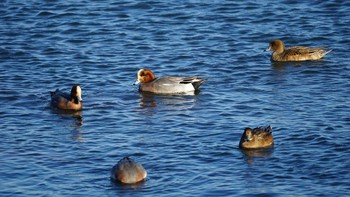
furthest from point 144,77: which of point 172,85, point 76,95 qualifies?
point 76,95

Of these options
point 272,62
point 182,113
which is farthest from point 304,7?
point 182,113

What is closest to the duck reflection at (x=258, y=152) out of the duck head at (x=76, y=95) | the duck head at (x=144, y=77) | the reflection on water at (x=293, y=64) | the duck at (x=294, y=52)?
the duck head at (x=76, y=95)

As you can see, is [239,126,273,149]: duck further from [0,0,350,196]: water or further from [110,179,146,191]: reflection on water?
[110,179,146,191]: reflection on water

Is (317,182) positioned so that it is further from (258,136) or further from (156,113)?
(156,113)

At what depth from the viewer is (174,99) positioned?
1848 cm

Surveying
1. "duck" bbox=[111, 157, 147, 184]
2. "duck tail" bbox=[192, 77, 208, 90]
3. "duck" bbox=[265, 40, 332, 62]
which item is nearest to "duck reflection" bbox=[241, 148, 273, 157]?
"duck" bbox=[111, 157, 147, 184]

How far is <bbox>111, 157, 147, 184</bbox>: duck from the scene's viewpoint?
1333 centimetres

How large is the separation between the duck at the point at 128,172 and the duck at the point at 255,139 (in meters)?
1.98

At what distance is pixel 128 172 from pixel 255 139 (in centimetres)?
240

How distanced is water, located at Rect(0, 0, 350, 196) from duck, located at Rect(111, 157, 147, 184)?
120 millimetres

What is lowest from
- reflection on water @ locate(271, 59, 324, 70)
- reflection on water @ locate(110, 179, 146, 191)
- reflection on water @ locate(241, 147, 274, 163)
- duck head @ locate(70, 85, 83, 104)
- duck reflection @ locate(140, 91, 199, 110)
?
reflection on water @ locate(241, 147, 274, 163)

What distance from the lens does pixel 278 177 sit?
13547 mm

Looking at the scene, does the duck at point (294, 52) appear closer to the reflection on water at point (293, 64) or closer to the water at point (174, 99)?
the reflection on water at point (293, 64)

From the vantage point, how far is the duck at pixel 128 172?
13328 mm
